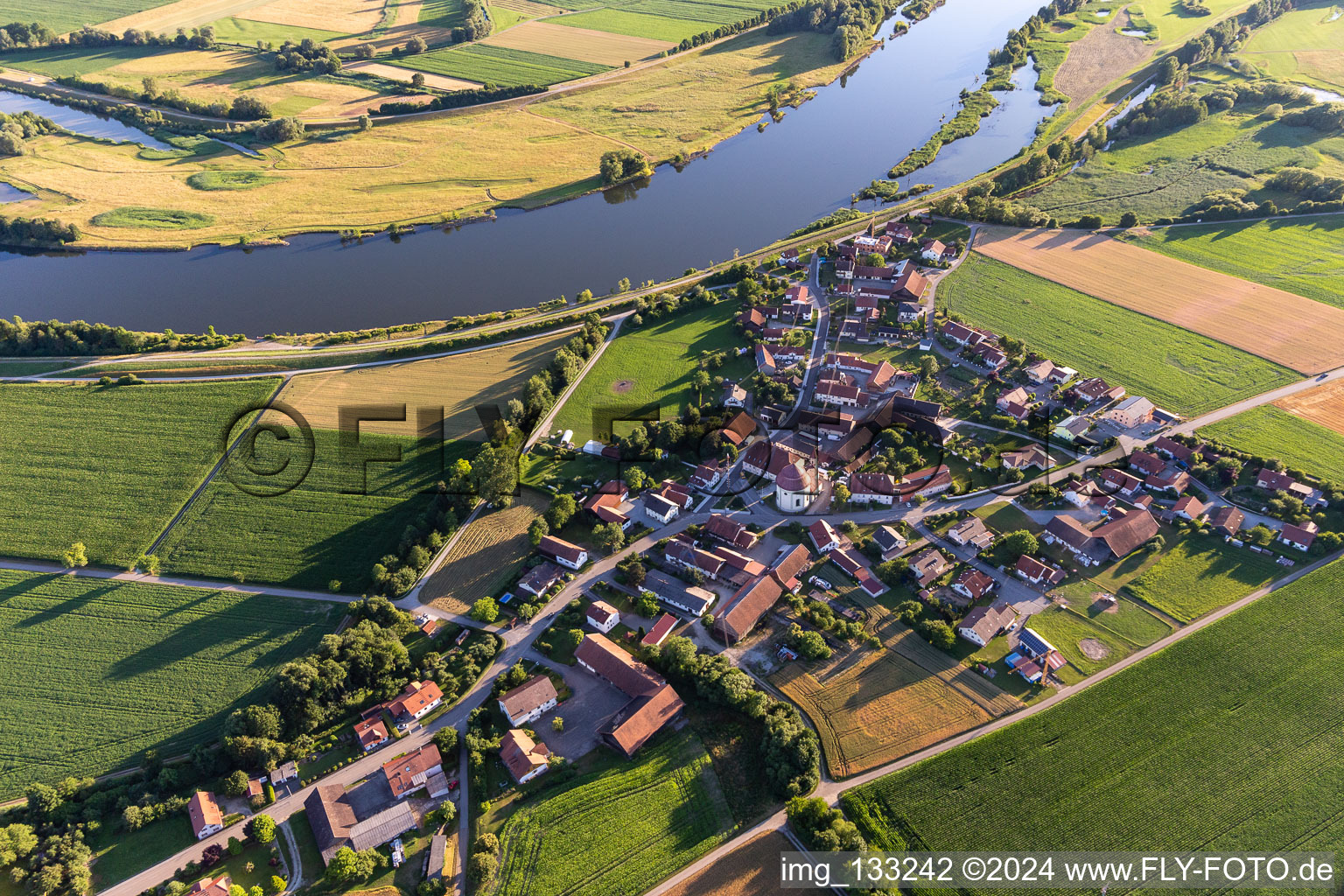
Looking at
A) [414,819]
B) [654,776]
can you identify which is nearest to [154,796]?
[414,819]

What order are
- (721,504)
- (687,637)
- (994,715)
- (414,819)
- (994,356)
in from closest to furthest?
(414,819)
(994,715)
(687,637)
(721,504)
(994,356)

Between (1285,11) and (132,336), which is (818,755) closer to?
(132,336)

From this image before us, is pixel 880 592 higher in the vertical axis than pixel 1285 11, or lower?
lower

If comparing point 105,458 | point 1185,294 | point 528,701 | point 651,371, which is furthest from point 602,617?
point 1185,294

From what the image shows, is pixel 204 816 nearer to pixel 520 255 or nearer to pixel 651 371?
pixel 651 371

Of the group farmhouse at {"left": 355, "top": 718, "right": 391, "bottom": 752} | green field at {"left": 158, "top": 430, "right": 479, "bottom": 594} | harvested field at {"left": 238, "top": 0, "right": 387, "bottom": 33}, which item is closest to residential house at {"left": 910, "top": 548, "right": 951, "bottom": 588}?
farmhouse at {"left": 355, "top": 718, "right": 391, "bottom": 752}

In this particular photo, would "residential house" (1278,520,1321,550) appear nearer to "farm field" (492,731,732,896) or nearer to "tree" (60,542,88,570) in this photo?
"farm field" (492,731,732,896)

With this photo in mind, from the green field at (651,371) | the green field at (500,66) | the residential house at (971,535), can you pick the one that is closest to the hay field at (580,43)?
the green field at (500,66)
